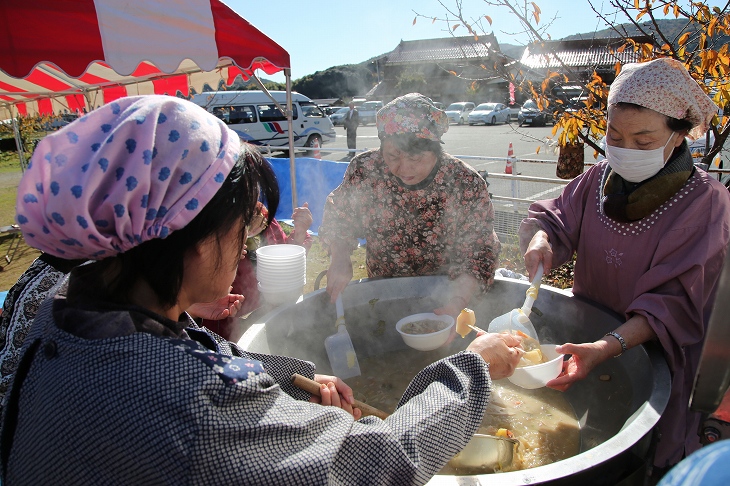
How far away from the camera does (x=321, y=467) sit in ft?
3.14

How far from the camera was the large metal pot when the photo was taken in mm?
1336

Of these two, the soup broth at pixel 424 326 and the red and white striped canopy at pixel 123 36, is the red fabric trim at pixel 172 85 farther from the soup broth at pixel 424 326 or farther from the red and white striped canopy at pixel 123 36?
the soup broth at pixel 424 326

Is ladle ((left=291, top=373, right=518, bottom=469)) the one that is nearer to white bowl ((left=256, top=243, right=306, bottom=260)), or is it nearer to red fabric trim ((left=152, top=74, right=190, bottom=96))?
white bowl ((left=256, top=243, right=306, bottom=260))

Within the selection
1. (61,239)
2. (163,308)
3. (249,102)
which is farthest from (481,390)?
(249,102)

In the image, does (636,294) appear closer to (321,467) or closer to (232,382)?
(321,467)

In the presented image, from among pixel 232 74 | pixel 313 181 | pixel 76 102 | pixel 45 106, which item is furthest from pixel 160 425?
pixel 45 106

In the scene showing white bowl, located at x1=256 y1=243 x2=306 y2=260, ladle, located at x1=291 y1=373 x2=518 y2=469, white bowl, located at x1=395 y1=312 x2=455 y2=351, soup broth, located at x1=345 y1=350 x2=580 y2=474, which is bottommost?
soup broth, located at x1=345 y1=350 x2=580 y2=474

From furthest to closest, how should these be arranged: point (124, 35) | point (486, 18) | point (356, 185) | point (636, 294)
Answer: point (124, 35), point (486, 18), point (356, 185), point (636, 294)

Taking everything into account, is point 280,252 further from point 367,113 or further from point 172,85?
point 367,113

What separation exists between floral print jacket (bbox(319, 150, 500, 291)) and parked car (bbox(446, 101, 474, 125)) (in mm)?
33190

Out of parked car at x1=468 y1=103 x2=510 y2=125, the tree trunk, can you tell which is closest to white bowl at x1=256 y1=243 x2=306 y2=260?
the tree trunk

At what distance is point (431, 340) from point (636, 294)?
95 centimetres

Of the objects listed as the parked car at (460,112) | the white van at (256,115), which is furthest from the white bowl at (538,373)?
the parked car at (460,112)

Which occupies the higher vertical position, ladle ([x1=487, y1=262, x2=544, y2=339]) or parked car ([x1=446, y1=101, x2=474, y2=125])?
parked car ([x1=446, y1=101, x2=474, y2=125])
